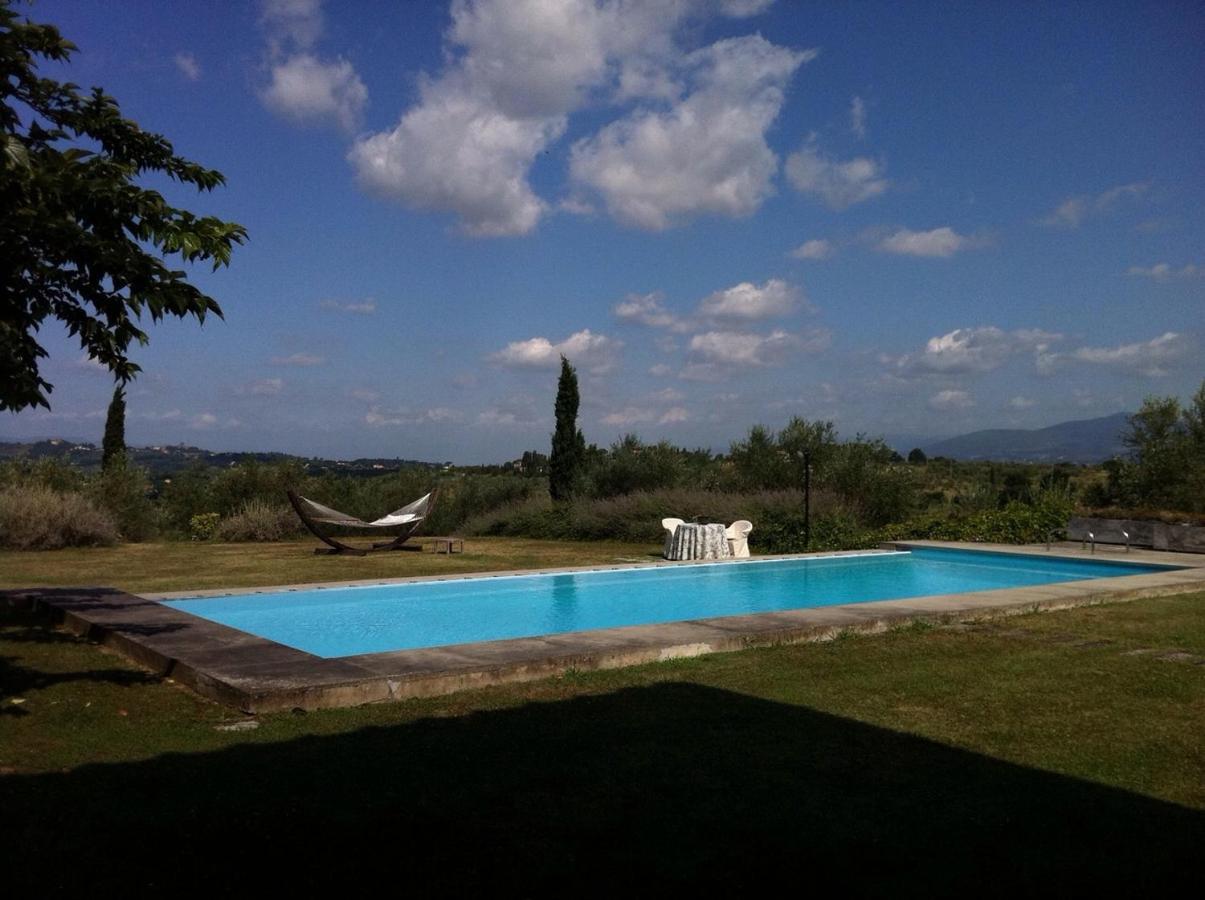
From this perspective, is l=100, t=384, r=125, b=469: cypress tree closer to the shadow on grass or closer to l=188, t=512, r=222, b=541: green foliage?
l=188, t=512, r=222, b=541: green foliage

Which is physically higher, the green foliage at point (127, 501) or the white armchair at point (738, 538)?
the green foliage at point (127, 501)

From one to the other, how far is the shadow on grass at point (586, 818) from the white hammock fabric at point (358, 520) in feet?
36.9

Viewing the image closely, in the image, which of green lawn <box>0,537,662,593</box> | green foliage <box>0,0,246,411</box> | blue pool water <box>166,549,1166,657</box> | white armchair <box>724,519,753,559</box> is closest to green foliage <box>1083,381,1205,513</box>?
blue pool water <box>166,549,1166,657</box>

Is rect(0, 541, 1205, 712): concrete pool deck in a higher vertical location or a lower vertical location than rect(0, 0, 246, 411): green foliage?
lower

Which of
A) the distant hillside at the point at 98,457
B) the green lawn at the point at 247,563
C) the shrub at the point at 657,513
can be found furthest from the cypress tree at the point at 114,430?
the shrub at the point at 657,513

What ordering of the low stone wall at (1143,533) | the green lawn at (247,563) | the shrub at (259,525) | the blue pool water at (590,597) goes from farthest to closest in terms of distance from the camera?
the shrub at (259,525)
the low stone wall at (1143,533)
the green lawn at (247,563)
the blue pool water at (590,597)

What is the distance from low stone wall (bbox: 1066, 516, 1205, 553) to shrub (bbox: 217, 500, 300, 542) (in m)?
14.6

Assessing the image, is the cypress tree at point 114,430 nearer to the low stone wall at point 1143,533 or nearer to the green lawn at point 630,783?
the green lawn at point 630,783

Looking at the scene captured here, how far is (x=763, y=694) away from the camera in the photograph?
5348 millimetres

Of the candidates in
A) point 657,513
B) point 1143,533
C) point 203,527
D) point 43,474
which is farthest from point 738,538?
point 43,474

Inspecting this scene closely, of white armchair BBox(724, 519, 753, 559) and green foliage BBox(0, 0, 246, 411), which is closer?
green foliage BBox(0, 0, 246, 411)

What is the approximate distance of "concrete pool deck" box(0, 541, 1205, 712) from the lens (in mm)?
5160

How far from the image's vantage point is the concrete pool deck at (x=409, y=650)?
Answer: 5160 millimetres

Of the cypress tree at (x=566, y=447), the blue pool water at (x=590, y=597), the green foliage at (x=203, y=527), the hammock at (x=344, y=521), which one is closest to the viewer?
the blue pool water at (x=590, y=597)
